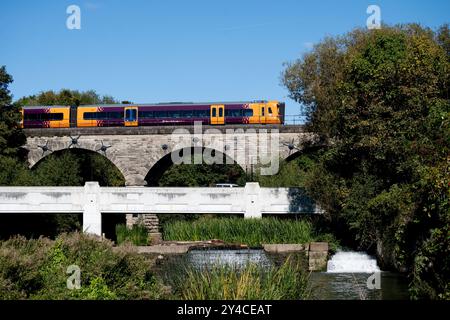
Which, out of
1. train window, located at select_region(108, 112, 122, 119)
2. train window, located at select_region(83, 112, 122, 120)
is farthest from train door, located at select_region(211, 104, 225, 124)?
train window, located at select_region(83, 112, 122, 120)

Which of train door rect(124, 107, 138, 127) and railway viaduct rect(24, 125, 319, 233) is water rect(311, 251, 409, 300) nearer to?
railway viaduct rect(24, 125, 319, 233)

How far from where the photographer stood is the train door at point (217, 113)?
1877 inches

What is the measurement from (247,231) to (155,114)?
64.8 ft

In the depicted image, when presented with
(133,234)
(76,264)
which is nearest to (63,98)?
(133,234)

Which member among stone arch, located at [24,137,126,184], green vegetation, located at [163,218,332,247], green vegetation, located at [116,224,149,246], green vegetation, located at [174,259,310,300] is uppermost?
stone arch, located at [24,137,126,184]

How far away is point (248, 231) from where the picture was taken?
3156cm

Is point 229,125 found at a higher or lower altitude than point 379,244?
higher

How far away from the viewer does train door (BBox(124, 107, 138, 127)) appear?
49.3m

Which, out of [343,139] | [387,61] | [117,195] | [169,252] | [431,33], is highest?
[431,33]

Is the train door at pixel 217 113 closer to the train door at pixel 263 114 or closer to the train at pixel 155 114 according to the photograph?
the train at pixel 155 114

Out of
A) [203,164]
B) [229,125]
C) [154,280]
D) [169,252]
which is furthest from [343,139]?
[203,164]

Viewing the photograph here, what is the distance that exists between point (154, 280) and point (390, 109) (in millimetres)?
14270

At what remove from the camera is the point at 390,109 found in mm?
27203

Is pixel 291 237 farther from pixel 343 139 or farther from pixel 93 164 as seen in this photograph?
pixel 93 164
